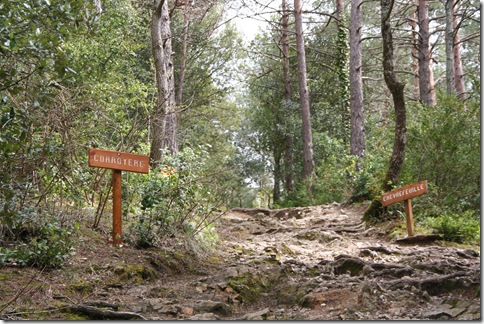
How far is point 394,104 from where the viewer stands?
9.41m

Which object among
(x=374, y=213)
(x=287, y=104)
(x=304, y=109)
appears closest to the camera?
(x=374, y=213)

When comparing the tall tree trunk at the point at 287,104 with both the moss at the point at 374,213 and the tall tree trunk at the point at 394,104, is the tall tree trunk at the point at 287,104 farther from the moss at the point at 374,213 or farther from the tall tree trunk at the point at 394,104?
the tall tree trunk at the point at 394,104

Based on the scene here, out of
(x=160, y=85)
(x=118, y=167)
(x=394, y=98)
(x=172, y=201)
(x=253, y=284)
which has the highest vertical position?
(x=160, y=85)

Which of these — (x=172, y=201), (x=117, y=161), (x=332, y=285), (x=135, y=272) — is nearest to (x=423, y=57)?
(x=172, y=201)

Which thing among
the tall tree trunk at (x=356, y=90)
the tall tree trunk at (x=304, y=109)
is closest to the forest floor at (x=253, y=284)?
the tall tree trunk at (x=356, y=90)

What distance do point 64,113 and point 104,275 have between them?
1945 millimetres

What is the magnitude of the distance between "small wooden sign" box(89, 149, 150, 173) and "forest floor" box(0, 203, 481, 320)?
0.89m

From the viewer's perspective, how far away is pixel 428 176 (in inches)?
403

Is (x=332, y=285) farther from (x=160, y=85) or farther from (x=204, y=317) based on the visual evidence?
(x=160, y=85)

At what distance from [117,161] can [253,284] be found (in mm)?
2126

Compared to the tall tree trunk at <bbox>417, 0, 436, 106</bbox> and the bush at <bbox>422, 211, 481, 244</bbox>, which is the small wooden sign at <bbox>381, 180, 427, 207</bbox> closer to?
the bush at <bbox>422, 211, 481, 244</bbox>

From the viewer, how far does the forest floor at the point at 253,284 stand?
13.6 ft

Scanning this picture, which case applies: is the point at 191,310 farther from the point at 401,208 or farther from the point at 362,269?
the point at 401,208

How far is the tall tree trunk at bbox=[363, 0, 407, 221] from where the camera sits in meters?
9.13
